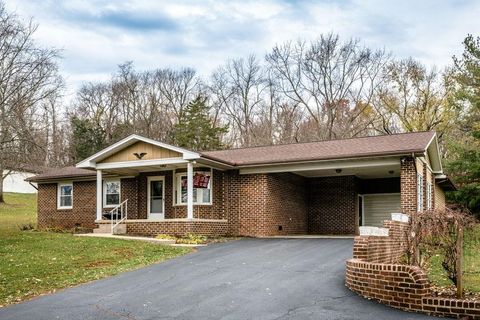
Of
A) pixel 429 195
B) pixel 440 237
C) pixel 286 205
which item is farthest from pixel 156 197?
pixel 440 237

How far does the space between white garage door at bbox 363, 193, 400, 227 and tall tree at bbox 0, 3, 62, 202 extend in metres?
14.0

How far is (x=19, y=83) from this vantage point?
1817 centimetres

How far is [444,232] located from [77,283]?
7.41m

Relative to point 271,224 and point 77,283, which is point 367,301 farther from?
point 271,224

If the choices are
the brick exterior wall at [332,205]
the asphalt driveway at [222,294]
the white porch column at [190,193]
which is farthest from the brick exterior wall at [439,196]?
the asphalt driveway at [222,294]

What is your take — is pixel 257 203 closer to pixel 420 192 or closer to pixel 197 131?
pixel 420 192


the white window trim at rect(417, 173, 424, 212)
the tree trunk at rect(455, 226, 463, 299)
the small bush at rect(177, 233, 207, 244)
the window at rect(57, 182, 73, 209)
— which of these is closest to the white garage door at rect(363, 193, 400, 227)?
the white window trim at rect(417, 173, 424, 212)

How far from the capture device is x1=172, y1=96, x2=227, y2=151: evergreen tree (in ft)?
147

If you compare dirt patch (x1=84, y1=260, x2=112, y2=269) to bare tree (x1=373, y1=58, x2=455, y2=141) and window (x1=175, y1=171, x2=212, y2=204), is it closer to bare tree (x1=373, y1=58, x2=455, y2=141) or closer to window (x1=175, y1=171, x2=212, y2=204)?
window (x1=175, y1=171, x2=212, y2=204)

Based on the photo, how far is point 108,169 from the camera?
69.7ft

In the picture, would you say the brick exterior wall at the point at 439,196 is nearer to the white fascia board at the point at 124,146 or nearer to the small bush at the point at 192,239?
the small bush at the point at 192,239

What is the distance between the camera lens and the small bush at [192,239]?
17.8 meters

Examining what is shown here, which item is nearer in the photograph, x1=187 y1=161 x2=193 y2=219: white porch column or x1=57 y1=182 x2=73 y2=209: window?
x1=187 y1=161 x2=193 y2=219: white porch column

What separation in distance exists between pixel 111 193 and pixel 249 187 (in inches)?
271
